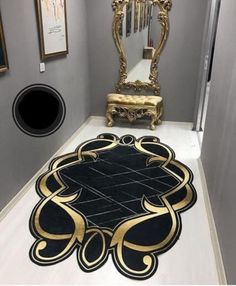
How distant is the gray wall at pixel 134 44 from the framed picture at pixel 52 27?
3.65ft

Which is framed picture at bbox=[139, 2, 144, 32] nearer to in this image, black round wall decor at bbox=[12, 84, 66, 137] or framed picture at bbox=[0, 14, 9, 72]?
framed picture at bbox=[0, 14, 9, 72]

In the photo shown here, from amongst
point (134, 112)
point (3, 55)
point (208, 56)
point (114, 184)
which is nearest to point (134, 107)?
point (134, 112)

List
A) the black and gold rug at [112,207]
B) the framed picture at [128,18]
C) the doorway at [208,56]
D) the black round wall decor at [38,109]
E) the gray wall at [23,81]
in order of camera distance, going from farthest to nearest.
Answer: the framed picture at [128,18]
the doorway at [208,56]
the gray wall at [23,81]
the black and gold rug at [112,207]
the black round wall decor at [38,109]

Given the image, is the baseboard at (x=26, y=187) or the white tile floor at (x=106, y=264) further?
the baseboard at (x=26, y=187)

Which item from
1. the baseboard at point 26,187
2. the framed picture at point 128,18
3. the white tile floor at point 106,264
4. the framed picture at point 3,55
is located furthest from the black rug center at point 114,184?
the framed picture at point 128,18

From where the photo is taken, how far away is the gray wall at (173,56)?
3572 millimetres

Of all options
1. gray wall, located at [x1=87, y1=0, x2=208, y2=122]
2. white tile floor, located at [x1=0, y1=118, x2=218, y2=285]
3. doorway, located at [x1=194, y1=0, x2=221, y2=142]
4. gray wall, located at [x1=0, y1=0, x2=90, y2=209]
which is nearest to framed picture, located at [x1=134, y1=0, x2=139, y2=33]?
gray wall, located at [x1=87, y1=0, x2=208, y2=122]

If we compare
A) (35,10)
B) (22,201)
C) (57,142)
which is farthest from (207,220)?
(35,10)

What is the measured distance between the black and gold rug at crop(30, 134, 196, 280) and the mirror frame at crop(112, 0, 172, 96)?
3.92ft

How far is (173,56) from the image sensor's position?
149 inches

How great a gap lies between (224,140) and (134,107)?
208 centimetres

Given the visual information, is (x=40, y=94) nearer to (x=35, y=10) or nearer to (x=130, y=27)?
(x=35, y=10)

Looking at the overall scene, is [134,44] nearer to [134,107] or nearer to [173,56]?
[173,56]

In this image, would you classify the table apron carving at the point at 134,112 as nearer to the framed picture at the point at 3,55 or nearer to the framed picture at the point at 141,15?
the framed picture at the point at 141,15
